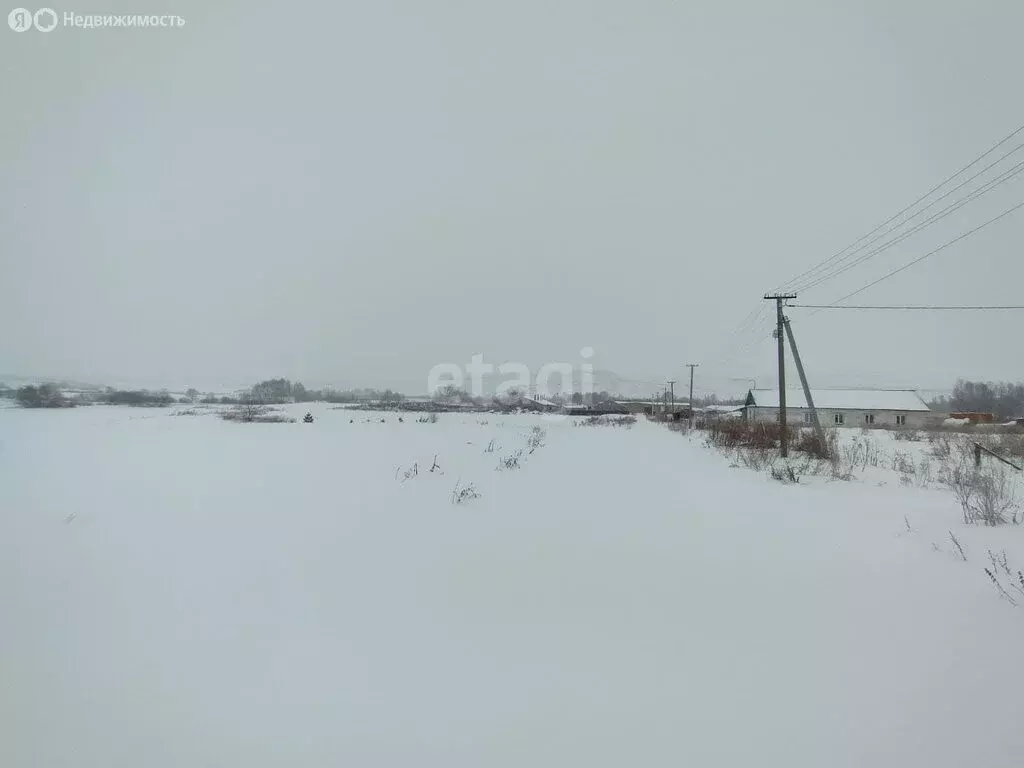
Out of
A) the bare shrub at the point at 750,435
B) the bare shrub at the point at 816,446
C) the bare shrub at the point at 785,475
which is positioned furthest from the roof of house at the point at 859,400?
the bare shrub at the point at 785,475

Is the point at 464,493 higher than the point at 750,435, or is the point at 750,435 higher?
the point at 750,435

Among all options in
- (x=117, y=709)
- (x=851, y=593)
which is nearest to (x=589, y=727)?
(x=117, y=709)

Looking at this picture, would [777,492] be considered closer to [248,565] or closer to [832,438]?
[248,565]

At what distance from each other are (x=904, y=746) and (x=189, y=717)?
3050 millimetres

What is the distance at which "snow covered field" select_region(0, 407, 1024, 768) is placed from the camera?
6.38ft

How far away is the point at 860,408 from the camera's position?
4372 centimetres

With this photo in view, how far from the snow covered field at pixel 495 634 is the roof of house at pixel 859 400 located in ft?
153

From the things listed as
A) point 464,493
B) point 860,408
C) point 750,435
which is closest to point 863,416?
point 860,408

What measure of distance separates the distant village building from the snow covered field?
140ft

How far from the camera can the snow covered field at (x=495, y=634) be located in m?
1.94

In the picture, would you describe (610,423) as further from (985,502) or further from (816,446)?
(985,502)

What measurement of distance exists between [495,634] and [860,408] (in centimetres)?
5265

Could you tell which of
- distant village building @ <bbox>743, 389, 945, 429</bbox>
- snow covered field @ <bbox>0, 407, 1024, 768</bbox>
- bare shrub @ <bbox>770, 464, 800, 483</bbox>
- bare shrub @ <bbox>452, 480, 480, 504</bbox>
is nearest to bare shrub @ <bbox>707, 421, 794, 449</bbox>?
bare shrub @ <bbox>770, 464, 800, 483</bbox>

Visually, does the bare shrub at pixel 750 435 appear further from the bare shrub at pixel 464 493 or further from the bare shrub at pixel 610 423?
the bare shrub at pixel 610 423
